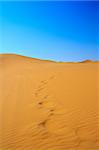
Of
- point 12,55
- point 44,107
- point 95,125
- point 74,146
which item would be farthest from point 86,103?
point 12,55

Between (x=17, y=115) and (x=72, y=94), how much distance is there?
2411 millimetres

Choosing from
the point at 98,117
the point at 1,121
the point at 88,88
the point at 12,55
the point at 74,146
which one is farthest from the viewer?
the point at 12,55

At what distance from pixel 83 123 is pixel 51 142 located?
1157 millimetres

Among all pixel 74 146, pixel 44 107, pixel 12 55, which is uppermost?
pixel 12 55

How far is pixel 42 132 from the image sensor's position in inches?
233

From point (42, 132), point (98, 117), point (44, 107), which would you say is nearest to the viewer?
point (42, 132)

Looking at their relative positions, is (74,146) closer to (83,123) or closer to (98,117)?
(83,123)

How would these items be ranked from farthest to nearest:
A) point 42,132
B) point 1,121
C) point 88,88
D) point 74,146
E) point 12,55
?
point 12,55 → point 88,88 → point 1,121 → point 42,132 → point 74,146

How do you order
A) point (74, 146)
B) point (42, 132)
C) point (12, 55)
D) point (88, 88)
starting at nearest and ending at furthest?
point (74, 146) → point (42, 132) → point (88, 88) → point (12, 55)

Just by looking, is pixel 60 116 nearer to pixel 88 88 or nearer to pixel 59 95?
pixel 59 95

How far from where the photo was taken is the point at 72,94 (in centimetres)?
906

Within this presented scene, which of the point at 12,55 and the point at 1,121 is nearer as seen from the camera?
the point at 1,121

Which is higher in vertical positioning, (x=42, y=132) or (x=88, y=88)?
(x=88, y=88)

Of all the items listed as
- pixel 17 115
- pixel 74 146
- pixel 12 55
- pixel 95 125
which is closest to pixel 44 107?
pixel 17 115
